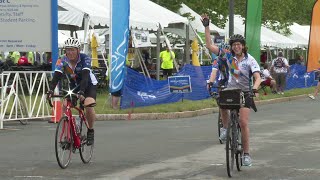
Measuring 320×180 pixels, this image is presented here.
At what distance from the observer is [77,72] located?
10594 mm

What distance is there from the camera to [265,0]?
4981cm

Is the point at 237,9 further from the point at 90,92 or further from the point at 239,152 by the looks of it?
the point at 239,152

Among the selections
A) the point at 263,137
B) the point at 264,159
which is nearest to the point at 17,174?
the point at 264,159

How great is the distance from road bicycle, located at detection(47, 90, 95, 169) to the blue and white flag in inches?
377

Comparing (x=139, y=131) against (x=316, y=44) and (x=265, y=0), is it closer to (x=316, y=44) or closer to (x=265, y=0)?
A: (x=316, y=44)

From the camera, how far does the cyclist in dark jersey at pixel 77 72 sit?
1047 centimetres

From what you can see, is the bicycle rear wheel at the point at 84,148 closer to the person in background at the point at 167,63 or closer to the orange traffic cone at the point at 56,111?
the orange traffic cone at the point at 56,111

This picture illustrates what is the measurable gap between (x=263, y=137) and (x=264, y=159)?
3361 millimetres

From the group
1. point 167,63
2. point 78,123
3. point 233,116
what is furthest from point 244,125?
point 167,63

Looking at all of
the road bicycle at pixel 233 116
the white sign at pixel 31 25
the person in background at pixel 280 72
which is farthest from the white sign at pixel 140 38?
the road bicycle at pixel 233 116

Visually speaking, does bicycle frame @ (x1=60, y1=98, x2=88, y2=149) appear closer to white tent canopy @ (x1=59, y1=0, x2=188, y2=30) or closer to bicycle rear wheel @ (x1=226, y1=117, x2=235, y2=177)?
bicycle rear wheel @ (x1=226, y1=117, x2=235, y2=177)

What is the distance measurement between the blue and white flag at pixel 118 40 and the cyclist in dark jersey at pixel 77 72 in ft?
31.6

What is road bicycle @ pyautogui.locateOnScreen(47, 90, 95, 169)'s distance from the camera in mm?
10195

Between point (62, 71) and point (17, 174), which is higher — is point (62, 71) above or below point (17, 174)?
above
